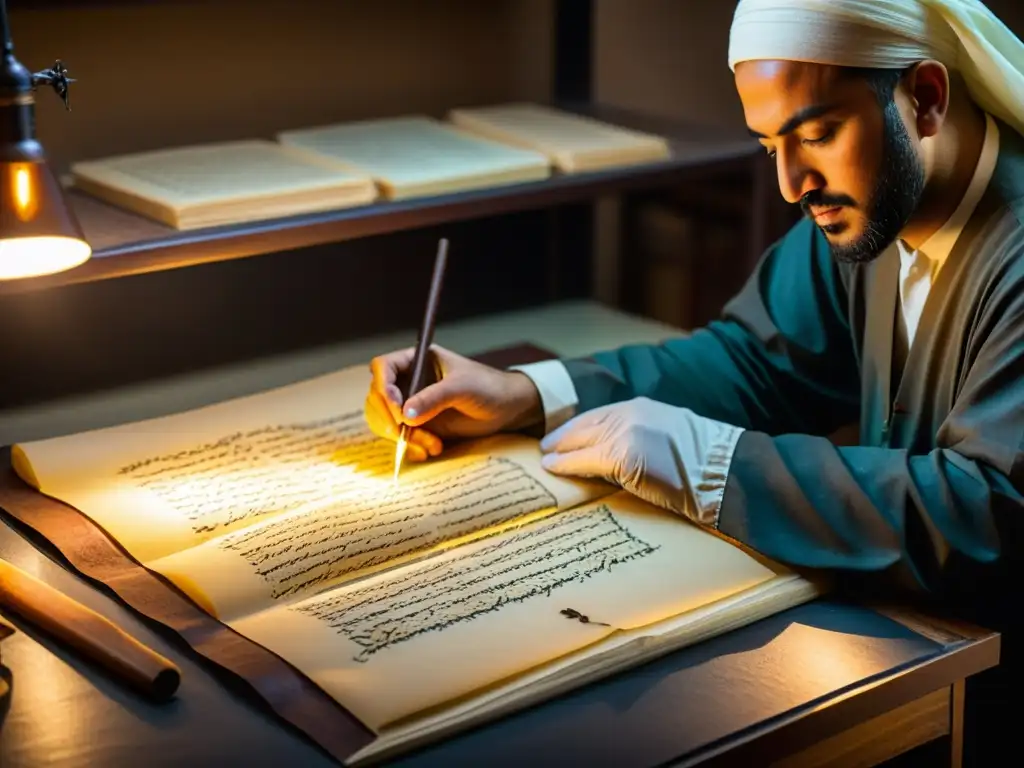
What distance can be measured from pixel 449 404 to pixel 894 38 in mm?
607

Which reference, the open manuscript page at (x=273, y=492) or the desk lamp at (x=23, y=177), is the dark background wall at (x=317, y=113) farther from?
the desk lamp at (x=23, y=177)

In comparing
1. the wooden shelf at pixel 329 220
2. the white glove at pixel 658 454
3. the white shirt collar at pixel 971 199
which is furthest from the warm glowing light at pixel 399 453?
the white shirt collar at pixel 971 199

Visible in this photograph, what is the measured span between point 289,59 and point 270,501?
86 cm

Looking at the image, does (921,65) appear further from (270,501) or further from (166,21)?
(166,21)

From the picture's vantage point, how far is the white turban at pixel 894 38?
54.4 inches

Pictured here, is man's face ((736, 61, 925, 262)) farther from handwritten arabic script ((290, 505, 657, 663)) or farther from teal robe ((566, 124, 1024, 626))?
handwritten arabic script ((290, 505, 657, 663))

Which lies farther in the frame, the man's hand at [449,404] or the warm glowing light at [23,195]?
the man's hand at [449,404]

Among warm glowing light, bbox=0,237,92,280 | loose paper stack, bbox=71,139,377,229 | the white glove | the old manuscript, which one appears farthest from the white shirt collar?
warm glowing light, bbox=0,237,92,280

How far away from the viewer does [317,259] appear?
7.18 feet

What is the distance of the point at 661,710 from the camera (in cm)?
115

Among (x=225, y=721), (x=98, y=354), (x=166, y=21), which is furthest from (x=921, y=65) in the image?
(x=98, y=354)

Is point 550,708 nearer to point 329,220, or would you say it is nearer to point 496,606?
point 496,606

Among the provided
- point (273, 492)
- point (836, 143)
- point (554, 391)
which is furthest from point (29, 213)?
point (836, 143)

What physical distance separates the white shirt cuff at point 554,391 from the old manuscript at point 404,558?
0.04 metres
